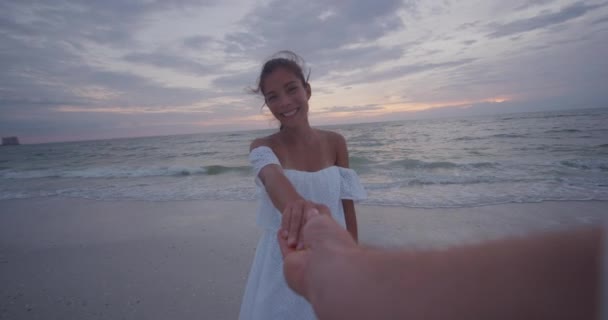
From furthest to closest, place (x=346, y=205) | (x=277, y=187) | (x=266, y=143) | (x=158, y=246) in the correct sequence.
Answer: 1. (x=158, y=246)
2. (x=346, y=205)
3. (x=266, y=143)
4. (x=277, y=187)

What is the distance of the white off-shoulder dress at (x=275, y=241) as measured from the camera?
151 centimetres

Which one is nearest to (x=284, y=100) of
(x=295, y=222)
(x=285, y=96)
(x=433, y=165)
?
(x=285, y=96)

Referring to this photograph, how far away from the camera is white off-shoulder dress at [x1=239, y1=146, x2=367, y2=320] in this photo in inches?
59.6

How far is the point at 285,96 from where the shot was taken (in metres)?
1.83

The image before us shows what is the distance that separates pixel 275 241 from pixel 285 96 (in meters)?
0.93

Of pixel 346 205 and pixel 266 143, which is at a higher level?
pixel 266 143

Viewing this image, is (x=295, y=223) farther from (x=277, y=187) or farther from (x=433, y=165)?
(x=433, y=165)

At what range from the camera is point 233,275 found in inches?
132

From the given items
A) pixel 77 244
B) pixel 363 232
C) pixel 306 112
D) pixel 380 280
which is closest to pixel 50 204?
pixel 77 244

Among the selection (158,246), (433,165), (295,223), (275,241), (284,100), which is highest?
(284,100)

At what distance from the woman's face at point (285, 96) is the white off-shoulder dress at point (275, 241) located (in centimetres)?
30

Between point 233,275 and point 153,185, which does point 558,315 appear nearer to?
point 233,275

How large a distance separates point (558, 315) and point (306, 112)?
1.74m

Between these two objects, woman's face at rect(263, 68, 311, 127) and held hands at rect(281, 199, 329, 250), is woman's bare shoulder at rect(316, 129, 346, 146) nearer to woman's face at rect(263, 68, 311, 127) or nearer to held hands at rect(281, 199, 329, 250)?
woman's face at rect(263, 68, 311, 127)
